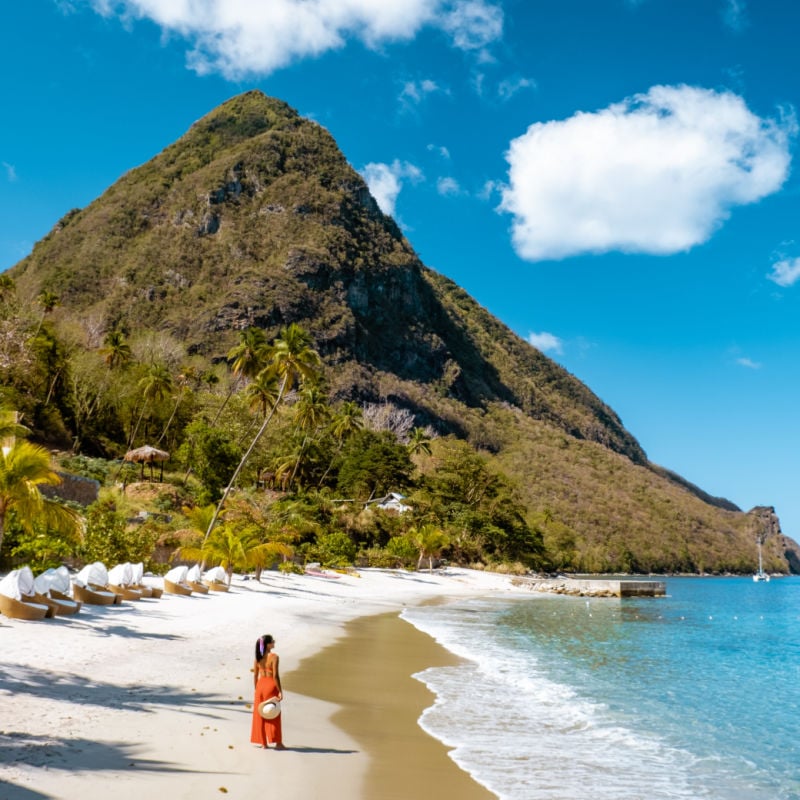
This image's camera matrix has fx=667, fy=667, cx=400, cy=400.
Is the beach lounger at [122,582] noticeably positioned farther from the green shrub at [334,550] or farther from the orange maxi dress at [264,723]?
the green shrub at [334,550]

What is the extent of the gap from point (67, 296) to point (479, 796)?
162 metres

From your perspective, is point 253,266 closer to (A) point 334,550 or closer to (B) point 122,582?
(A) point 334,550

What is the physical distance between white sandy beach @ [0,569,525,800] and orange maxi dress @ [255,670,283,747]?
0.49ft

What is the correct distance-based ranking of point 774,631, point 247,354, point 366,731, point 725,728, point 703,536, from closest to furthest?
1. point 366,731
2. point 725,728
3. point 774,631
4. point 247,354
5. point 703,536

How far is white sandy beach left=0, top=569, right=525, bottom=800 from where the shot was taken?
6395 mm

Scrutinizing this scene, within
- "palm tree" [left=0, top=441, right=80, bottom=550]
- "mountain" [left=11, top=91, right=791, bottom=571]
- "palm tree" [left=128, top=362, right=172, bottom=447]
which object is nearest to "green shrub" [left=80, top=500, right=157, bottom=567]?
"palm tree" [left=0, top=441, right=80, bottom=550]

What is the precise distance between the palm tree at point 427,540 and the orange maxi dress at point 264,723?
177 ft

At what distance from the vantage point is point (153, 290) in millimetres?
151000

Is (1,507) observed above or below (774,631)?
above

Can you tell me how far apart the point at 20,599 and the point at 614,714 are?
12189 millimetres

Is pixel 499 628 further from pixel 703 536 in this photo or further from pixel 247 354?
pixel 703 536

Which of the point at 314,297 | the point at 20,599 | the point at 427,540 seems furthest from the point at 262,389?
the point at 314,297

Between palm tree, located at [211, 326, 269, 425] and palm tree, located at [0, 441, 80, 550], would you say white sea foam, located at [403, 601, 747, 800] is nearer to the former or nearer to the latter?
palm tree, located at [0, 441, 80, 550]

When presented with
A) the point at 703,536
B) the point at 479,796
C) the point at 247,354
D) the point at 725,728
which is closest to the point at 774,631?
the point at 725,728
